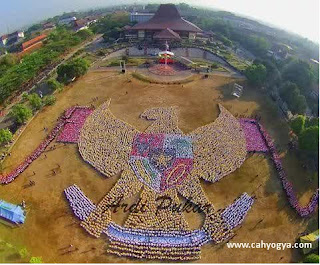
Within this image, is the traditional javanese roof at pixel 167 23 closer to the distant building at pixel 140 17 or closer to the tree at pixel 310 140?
the distant building at pixel 140 17

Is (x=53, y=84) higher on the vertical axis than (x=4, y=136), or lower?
lower

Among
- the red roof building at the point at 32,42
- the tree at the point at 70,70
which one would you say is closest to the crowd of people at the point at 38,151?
the tree at the point at 70,70

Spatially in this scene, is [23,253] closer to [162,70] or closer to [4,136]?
[4,136]

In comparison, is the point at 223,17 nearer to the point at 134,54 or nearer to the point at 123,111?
the point at 134,54

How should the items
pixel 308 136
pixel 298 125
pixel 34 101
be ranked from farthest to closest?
pixel 34 101 < pixel 298 125 < pixel 308 136

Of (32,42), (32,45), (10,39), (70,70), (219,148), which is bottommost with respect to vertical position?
(10,39)

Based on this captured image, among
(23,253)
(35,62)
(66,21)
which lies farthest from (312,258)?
(66,21)

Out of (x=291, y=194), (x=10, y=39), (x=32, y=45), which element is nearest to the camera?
(x=291, y=194)

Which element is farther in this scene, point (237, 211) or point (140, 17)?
point (140, 17)
